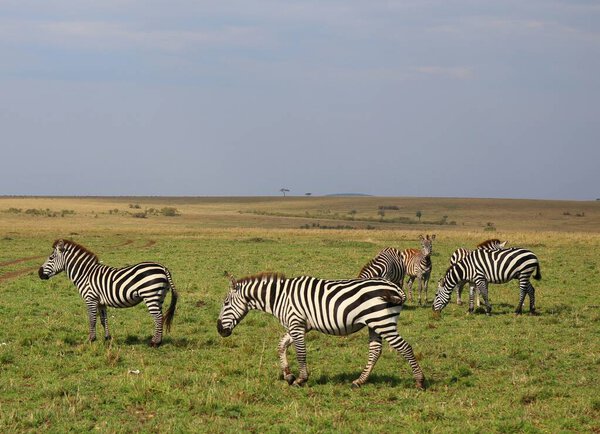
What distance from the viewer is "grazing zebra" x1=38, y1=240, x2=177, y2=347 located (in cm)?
1351

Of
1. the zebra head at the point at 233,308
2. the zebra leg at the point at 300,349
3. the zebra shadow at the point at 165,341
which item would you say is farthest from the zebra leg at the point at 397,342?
the zebra shadow at the point at 165,341

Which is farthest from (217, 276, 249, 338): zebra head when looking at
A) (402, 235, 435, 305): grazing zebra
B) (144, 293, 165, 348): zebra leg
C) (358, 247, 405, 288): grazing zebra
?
(402, 235, 435, 305): grazing zebra

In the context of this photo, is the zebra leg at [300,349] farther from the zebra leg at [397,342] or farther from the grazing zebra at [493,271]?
the grazing zebra at [493,271]

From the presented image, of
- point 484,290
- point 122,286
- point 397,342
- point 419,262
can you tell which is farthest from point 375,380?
point 419,262

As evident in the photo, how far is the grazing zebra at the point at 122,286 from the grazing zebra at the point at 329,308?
8.66ft

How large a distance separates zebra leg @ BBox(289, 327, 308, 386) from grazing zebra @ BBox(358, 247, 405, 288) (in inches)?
253

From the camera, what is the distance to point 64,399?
9.82 meters

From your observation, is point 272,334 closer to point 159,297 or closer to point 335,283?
point 159,297

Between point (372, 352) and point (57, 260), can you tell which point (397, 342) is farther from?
point (57, 260)

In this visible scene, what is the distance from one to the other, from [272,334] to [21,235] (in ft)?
124

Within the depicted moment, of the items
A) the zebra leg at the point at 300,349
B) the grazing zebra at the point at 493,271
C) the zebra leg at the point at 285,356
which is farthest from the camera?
the grazing zebra at the point at 493,271

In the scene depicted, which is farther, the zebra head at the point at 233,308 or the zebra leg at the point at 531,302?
the zebra leg at the point at 531,302

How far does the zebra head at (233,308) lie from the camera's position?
11.4m

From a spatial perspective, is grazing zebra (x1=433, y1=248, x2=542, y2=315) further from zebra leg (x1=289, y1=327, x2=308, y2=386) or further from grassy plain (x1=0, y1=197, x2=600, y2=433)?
zebra leg (x1=289, y1=327, x2=308, y2=386)
